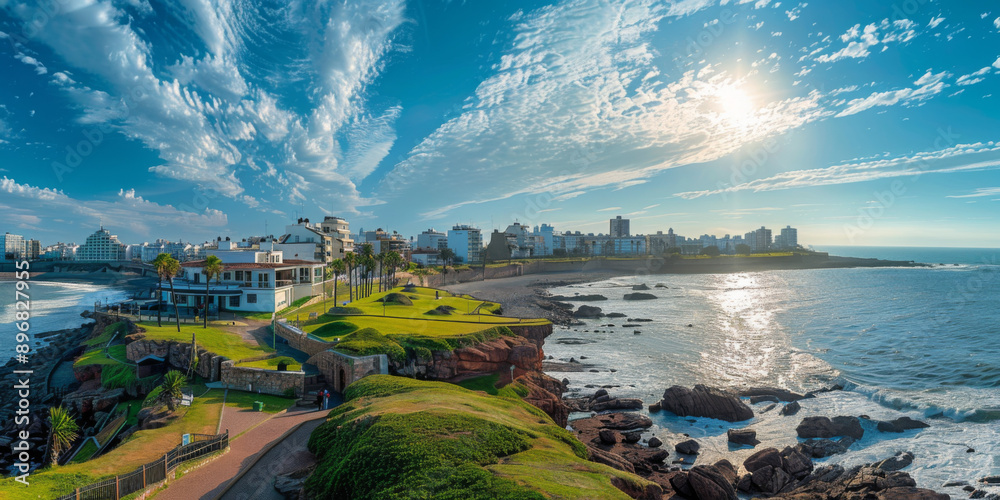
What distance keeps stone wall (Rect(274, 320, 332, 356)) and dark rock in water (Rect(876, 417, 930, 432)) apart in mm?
34638

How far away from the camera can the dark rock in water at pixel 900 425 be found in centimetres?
2588

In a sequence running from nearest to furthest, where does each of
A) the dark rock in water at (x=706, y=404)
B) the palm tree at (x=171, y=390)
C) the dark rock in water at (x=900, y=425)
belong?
the palm tree at (x=171, y=390)
the dark rock in water at (x=900, y=425)
the dark rock in water at (x=706, y=404)

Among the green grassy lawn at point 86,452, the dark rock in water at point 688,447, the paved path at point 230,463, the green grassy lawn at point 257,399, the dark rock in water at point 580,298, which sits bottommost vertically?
the dark rock in water at point 688,447

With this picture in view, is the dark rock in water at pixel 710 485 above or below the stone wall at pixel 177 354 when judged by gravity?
below

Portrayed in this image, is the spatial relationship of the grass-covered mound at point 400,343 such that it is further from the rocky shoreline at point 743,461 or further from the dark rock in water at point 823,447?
the dark rock in water at point 823,447

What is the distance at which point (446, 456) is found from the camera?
12672 mm

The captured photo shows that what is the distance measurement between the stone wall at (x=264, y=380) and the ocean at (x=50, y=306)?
38.9m

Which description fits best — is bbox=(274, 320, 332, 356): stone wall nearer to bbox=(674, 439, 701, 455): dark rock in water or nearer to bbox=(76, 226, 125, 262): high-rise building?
bbox=(674, 439, 701, 455): dark rock in water

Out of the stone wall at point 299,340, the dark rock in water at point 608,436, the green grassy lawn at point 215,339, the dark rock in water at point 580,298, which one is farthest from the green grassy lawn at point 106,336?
the dark rock in water at point 580,298

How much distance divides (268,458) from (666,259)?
586ft

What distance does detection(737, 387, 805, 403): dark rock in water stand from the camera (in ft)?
104

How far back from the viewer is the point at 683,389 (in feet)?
102

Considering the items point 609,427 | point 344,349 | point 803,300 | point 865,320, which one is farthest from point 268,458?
point 803,300

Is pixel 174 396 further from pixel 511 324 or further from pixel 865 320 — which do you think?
pixel 865 320
